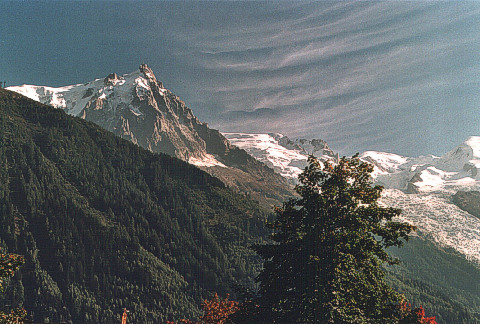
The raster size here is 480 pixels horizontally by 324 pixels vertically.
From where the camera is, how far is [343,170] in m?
21.8

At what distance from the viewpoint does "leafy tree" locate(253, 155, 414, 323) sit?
19344 millimetres

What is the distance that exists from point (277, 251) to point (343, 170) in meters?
7.23

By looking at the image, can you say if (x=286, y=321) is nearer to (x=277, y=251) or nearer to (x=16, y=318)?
(x=277, y=251)

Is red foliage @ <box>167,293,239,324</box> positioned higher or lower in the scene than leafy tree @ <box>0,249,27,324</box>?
lower

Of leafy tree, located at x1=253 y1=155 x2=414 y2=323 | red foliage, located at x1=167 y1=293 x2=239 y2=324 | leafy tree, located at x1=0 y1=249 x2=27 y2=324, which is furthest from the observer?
red foliage, located at x1=167 y1=293 x2=239 y2=324

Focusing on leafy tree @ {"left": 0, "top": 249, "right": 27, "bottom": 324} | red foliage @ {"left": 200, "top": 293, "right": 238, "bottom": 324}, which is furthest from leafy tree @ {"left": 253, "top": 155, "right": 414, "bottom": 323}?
leafy tree @ {"left": 0, "top": 249, "right": 27, "bottom": 324}

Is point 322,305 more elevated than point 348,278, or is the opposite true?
point 348,278

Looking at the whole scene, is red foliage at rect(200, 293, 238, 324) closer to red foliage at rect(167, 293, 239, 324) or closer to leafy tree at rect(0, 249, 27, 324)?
red foliage at rect(167, 293, 239, 324)

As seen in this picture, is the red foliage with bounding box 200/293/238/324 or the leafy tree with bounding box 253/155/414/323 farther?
the red foliage with bounding box 200/293/238/324

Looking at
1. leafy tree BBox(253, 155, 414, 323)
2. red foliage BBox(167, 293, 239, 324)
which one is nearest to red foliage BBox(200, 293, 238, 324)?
red foliage BBox(167, 293, 239, 324)

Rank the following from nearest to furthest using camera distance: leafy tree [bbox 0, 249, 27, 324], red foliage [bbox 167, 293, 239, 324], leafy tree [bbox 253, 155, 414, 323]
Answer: leafy tree [bbox 253, 155, 414, 323], leafy tree [bbox 0, 249, 27, 324], red foliage [bbox 167, 293, 239, 324]

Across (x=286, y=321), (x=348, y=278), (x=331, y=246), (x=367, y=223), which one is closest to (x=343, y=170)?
(x=367, y=223)

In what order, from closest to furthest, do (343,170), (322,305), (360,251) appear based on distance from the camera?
(322,305), (360,251), (343,170)

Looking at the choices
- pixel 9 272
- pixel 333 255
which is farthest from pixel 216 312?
pixel 9 272
